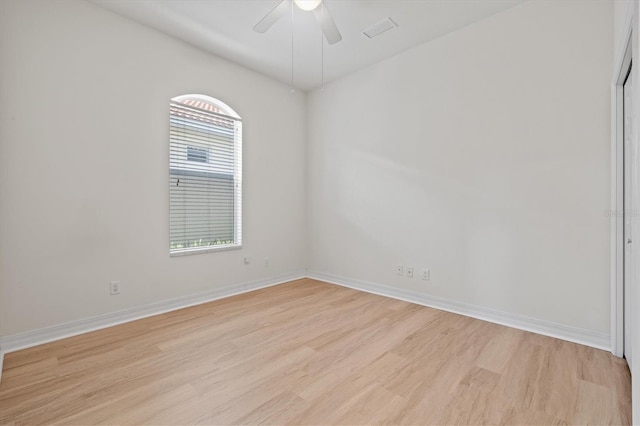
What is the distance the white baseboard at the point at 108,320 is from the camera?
7.63 feet

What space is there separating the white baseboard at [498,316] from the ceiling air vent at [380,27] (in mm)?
2905

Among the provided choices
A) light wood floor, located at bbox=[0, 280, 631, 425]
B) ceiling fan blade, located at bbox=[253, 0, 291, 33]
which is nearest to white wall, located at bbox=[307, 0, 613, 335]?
light wood floor, located at bbox=[0, 280, 631, 425]

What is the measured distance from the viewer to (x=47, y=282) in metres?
2.46

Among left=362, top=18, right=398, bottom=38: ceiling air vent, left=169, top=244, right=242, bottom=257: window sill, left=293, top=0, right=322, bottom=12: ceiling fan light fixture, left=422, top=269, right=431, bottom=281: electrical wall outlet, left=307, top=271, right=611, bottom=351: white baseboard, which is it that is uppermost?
left=362, top=18, right=398, bottom=38: ceiling air vent

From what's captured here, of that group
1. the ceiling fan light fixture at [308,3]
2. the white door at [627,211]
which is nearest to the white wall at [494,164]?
the white door at [627,211]

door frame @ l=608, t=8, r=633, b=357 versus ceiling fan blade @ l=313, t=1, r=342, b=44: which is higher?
ceiling fan blade @ l=313, t=1, r=342, b=44

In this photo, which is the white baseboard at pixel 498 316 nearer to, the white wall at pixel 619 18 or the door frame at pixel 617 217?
the door frame at pixel 617 217

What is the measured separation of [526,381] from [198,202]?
346cm

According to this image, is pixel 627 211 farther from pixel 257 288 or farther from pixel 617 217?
pixel 257 288

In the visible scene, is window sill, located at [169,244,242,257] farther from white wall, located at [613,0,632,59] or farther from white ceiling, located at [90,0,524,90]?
white wall, located at [613,0,632,59]

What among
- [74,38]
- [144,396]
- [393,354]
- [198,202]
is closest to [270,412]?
[144,396]

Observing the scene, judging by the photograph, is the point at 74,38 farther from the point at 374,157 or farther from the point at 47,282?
the point at 374,157

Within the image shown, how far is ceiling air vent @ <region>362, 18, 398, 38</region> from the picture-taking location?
292 cm

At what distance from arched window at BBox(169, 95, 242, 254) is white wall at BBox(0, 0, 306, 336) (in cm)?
14
